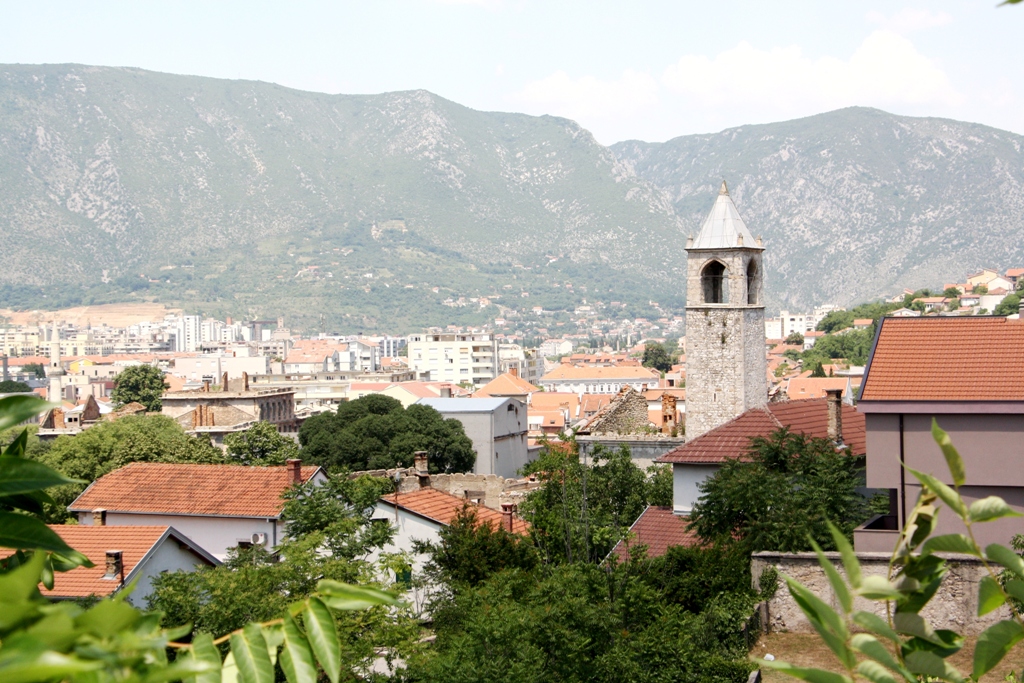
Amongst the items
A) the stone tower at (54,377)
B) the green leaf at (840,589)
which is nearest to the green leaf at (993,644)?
the green leaf at (840,589)

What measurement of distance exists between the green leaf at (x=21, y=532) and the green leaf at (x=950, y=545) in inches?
81.0

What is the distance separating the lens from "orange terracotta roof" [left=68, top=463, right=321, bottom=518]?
2848 cm

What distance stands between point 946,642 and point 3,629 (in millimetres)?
2161

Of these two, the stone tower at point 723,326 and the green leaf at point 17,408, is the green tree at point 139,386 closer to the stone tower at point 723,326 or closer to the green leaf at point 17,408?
the stone tower at point 723,326

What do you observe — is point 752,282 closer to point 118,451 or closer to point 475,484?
point 475,484

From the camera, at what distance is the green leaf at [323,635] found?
2812 mm

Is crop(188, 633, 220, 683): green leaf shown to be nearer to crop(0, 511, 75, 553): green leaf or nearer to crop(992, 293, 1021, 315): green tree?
crop(0, 511, 75, 553): green leaf

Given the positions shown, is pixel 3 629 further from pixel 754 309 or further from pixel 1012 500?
pixel 754 309

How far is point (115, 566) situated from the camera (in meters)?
21.4

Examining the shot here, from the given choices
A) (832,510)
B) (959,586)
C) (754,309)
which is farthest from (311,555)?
(754,309)

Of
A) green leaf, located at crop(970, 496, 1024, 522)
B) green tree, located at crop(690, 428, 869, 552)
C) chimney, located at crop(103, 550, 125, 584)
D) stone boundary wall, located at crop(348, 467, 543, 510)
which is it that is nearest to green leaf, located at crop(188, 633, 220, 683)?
green leaf, located at crop(970, 496, 1024, 522)

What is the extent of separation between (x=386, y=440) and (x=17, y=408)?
52.6 m

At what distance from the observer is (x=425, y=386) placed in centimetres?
9488

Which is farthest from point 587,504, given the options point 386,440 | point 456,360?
point 456,360
